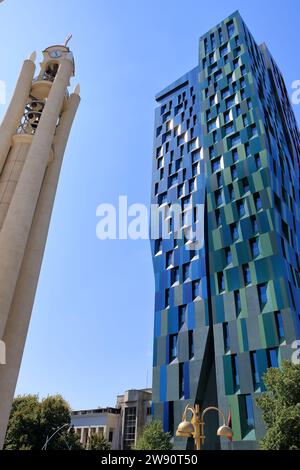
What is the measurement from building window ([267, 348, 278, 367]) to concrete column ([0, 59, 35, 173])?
3215 cm

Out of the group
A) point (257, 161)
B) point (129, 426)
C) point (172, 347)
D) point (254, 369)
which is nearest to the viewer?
point (254, 369)

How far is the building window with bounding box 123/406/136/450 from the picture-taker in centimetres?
6469

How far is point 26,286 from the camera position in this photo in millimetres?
17438

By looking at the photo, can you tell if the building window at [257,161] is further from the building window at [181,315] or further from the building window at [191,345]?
the building window at [191,345]

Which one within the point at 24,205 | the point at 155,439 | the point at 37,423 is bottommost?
the point at 155,439

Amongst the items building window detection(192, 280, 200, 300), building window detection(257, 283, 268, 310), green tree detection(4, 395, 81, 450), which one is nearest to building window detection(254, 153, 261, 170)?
building window detection(257, 283, 268, 310)

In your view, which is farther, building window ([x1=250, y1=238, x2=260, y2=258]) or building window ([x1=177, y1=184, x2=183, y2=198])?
building window ([x1=177, y1=184, x2=183, y2=198])

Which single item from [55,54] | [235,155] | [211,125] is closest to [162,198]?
[211,125]

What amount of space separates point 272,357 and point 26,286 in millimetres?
30181

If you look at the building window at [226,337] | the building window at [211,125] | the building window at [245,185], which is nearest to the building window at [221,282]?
the building window at [226,337]

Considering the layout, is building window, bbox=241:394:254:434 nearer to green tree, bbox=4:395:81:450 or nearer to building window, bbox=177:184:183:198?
green tree, bbox=4:395:81:450

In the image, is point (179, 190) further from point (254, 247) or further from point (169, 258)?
point (254, 247)

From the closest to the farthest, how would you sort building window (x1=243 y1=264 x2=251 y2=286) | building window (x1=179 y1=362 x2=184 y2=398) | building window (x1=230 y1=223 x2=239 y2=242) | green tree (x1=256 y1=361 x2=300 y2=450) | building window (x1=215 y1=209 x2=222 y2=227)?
green tree (x1=256 y1=361 x2=300 y2=450) < building window (x1=179 y1=362 x2=184 y2=398) < building window (x1=243 y1=264 x2=251 y2=286) < building window (x1=230 y1=223 x2=239 y2=242) < building window (x1=215 y1=209 x2=222 y2=227)
